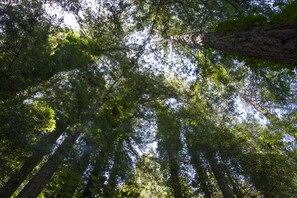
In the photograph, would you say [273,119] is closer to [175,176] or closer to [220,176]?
[220,176]

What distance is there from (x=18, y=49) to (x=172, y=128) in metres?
6.58

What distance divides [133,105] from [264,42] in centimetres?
559

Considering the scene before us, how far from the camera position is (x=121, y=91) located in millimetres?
8461

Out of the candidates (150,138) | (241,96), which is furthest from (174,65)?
(241,96)

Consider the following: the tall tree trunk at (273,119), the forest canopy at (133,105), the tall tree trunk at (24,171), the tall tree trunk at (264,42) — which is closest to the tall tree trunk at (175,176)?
the forest canopy at (133,105)

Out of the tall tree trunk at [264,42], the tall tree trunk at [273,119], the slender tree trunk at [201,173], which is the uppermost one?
the tall tree trunk at [273,119]

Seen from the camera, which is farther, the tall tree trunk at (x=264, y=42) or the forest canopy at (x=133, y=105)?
the forest canopy at (x=133, y=105)

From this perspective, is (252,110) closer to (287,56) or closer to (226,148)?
(226,148)

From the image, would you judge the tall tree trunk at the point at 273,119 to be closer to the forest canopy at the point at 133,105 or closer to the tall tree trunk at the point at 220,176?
the forest canopy at the point at 133,105

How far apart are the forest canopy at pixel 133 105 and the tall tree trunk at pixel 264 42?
1.3 inches

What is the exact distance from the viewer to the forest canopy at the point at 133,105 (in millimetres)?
6387

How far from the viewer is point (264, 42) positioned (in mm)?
3883

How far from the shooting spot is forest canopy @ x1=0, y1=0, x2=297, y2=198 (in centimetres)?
639

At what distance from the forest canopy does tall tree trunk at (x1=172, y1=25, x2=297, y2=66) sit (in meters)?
0.03
